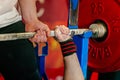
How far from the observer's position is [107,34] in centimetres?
141

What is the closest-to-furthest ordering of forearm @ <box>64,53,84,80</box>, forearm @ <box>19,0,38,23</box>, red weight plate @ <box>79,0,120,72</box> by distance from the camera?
forearm @ <box>64,53,84,80</box> < forearm @ <box>19,0,38,23</box> < red weight plate @ <box>79,0,120,72</box>

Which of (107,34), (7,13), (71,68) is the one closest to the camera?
(71,68)

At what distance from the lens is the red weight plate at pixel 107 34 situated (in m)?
1.36

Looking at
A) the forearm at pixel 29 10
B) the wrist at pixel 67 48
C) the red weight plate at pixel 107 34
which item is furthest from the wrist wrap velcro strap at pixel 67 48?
the red weight plate at pixel 107 34

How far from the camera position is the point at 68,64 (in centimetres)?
96

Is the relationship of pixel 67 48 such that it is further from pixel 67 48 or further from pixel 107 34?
pixel 107 34

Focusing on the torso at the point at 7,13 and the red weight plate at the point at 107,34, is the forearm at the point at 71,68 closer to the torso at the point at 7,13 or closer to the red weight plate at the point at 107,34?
the torso at the point at 7,13

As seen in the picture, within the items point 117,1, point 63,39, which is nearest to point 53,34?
point 63,39

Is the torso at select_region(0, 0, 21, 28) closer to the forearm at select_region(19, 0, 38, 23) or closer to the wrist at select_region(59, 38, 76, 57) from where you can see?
the forearm at select_region(19, 0, 38, 23)

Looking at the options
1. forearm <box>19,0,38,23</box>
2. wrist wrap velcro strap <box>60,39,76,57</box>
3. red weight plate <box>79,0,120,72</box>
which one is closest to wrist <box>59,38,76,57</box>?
wrist wrap velcro strap <box>60,39,76,57</box>

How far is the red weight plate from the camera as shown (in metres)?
1.36

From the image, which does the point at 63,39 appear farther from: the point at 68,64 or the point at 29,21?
the point at 29,21

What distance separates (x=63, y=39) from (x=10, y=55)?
0.24m

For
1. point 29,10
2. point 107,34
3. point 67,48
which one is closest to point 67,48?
point 67,48
